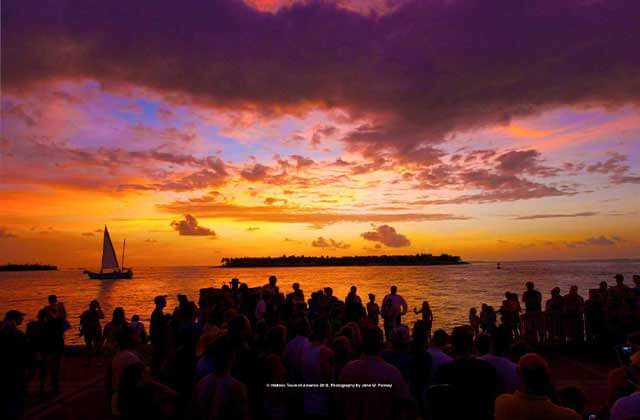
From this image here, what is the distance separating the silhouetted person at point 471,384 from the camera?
11.8 feet

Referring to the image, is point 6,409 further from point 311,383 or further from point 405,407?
point 405,407

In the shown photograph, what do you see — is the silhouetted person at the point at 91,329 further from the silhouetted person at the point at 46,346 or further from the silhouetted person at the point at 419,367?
the silhouetted person at the point at 419,367

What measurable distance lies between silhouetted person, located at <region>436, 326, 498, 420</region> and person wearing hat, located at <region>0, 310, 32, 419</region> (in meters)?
5.03

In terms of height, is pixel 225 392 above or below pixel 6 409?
Result: above

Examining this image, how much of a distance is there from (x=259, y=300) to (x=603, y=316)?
30.7ft

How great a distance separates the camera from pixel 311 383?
4.89m

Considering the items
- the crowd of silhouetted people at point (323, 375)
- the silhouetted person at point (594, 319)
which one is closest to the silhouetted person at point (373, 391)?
the crowd of silhouetted people at point (323, 375)

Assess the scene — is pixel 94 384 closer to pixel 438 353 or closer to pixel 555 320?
pixel 438 353

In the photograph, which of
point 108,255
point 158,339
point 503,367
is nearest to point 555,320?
point 503,367

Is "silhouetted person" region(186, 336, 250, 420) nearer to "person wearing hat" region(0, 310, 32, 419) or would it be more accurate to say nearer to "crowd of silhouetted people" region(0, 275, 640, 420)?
"crowd of silhouetted people" region(0, 275, 640, 420)

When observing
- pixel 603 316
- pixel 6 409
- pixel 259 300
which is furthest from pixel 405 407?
pixel 603 316

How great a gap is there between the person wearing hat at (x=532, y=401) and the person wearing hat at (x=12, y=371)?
18.1ft

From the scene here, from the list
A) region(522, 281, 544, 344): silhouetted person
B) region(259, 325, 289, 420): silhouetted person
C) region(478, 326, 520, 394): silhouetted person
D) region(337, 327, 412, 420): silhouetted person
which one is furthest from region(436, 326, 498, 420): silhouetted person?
region(522, 281, 544, 344): silhouetted person

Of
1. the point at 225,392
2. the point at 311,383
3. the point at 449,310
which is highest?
the point at 225,392
